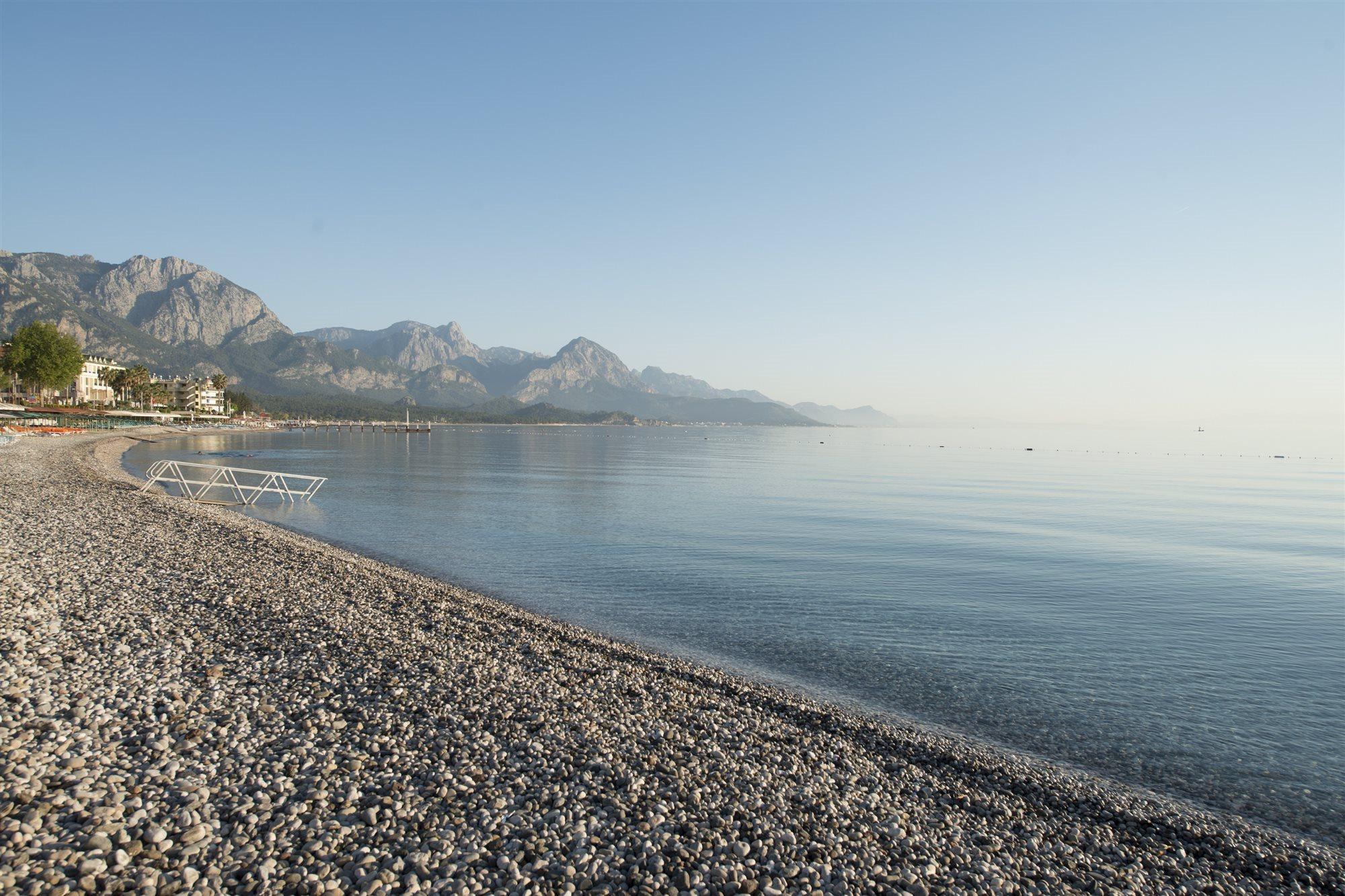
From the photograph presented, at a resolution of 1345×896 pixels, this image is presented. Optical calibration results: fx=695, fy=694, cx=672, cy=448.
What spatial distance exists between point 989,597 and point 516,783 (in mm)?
17796

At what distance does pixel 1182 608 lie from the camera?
20922 mm

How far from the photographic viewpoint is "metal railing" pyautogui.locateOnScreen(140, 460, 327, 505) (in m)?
40.2

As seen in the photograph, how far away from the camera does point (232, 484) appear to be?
43594 mm

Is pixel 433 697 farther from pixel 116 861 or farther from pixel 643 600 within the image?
pixel 643 600

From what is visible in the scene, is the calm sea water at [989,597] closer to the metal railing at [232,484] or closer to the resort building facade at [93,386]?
the metal railing at [232,484]

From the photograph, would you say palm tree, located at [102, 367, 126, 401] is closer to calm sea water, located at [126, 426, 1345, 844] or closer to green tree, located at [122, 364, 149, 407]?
green tree, located at [122, 364, 149, 407]

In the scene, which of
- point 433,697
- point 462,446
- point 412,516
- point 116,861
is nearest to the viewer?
point 116,861

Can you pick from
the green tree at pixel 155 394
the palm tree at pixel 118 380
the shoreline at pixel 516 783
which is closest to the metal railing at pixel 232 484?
the shoreline at pixel 516 783

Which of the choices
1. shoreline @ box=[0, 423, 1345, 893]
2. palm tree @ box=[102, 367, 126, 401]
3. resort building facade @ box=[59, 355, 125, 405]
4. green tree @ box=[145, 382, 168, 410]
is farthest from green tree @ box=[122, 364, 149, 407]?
shoreline @ box=[0, 423, 1345, 893]

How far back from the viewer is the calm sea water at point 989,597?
11883 mm

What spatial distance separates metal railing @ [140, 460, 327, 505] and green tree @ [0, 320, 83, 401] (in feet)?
243

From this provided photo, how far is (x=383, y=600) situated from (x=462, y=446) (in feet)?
442

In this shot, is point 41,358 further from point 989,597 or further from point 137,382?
point 989,597

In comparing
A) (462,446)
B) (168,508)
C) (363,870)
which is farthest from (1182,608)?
(462,446)
